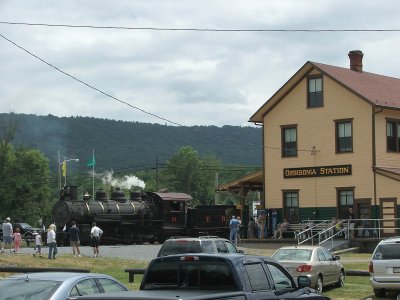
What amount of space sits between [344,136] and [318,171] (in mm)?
2459

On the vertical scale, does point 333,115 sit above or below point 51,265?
above

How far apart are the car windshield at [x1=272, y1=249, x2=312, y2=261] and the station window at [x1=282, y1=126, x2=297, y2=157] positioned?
2346 centimetres

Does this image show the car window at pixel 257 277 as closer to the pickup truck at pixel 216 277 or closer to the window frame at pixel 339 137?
the pickup truck at pixel 216 277

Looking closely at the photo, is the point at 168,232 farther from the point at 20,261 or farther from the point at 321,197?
the point at 20,261

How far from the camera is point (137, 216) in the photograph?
49.5 meters

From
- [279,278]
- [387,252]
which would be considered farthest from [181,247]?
[279,278]

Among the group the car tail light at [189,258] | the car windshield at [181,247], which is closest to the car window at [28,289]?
the car tail light at [189,258]

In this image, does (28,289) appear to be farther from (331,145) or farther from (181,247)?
(331,145)

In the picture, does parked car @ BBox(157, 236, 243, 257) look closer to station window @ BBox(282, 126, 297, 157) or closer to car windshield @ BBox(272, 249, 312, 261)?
car windshield @ BBox(272, 249, 312, 261)

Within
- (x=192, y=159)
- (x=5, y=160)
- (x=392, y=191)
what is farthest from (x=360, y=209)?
(x=192, y=159)

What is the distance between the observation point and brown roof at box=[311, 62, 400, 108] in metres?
42.9

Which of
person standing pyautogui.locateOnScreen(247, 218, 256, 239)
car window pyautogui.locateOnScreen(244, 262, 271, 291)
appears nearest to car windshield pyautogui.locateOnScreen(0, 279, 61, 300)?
car window pyautogui.locateOnScreen(244, 262, 271, 291)

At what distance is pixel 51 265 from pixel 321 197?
1808 cm

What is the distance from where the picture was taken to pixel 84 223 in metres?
47.1
